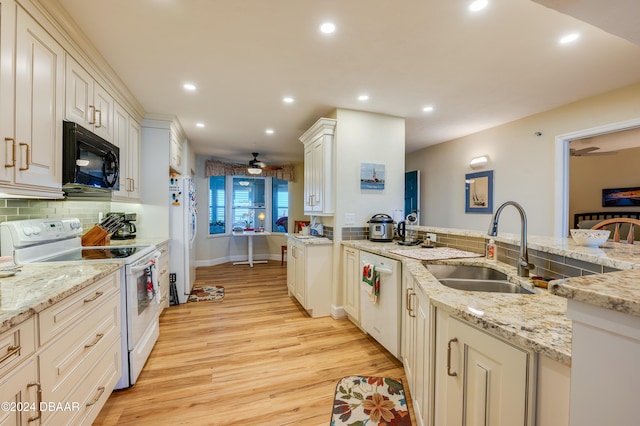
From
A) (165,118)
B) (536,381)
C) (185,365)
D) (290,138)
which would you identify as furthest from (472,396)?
(290,138)

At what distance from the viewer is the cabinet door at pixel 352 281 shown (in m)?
2.71

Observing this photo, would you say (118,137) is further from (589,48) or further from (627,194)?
(627,194)

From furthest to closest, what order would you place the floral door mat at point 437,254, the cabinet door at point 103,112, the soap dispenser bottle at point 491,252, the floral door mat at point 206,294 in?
1. the floral door mat at point 206,294
2. the cabinet door at point 103,112
3. the floral door mat at point 437,254
4. the soap dispenser bottle at point 491,252

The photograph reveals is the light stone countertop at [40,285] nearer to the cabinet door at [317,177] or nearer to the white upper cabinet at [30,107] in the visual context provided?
the white upper cabinet at [30,107]

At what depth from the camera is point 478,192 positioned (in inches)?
159

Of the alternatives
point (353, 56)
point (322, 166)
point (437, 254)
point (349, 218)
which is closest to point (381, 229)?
point (349, 218)

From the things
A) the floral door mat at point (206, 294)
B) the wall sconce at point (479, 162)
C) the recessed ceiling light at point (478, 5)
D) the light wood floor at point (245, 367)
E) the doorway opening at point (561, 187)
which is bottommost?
the light wood floor at point (245, 367)

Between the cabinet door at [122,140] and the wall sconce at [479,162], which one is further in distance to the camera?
the wall sconce at [479,162]

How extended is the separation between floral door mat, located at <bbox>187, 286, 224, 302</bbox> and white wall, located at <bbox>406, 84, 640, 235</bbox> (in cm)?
395

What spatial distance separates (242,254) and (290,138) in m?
3.31

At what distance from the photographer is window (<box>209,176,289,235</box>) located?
243 inches

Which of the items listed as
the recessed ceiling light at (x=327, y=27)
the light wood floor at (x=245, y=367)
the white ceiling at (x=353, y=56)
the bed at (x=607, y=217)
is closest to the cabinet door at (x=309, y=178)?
the white ceiling at (x=353, y=56)

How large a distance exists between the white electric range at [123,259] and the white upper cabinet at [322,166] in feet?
6.07

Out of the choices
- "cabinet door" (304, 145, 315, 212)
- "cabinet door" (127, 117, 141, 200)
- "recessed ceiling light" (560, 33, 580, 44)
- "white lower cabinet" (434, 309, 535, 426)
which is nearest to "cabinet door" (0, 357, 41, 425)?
"white lower cabinet" (434, 309, 535, 426)
